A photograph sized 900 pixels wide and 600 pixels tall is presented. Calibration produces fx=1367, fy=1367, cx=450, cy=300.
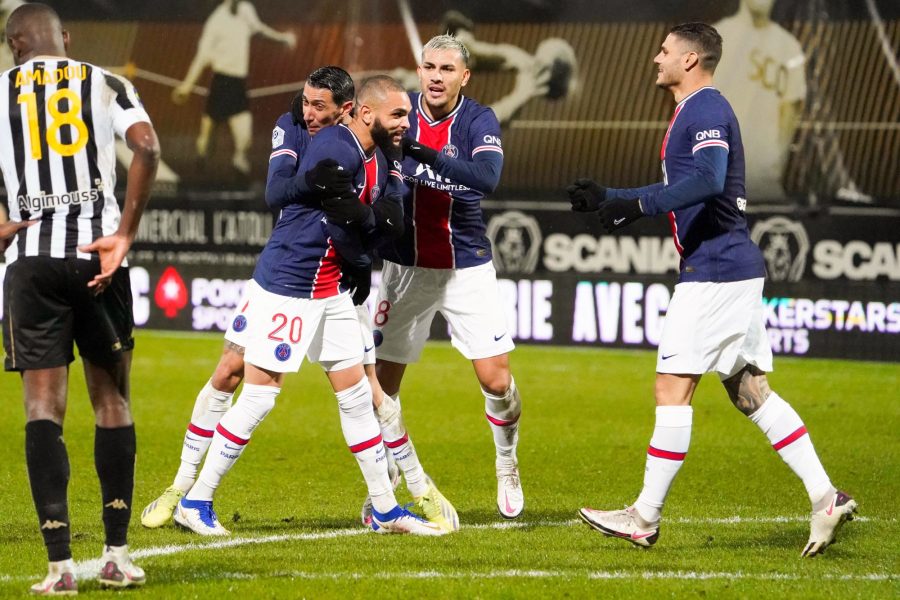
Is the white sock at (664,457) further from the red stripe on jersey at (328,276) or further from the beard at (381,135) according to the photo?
the beard at (381,135)

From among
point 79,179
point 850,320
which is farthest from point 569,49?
point 79,179

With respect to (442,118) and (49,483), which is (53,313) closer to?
(49,483)

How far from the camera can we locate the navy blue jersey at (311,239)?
590 cm

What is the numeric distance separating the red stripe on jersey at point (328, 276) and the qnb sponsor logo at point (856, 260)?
8.52 m

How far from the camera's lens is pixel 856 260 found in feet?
43.8

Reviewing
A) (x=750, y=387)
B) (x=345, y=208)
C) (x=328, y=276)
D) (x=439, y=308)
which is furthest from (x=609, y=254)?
(x=345, y=208)

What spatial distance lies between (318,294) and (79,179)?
4.81 ft

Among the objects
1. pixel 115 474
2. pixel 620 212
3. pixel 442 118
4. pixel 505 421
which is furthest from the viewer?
pixel 505 421

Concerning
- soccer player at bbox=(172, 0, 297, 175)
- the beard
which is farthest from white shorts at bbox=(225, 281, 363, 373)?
soccer player at bbox=(172, 0, 297, 175)

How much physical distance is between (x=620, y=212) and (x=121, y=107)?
211cm

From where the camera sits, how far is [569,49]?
14.5 m

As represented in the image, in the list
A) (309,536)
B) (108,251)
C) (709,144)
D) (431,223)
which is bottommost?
(309,536)

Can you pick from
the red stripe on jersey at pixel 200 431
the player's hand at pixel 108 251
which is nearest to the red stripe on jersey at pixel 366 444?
the red stripe on jersey at pixel 200 431

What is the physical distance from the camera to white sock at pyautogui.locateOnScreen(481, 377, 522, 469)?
688 cm
